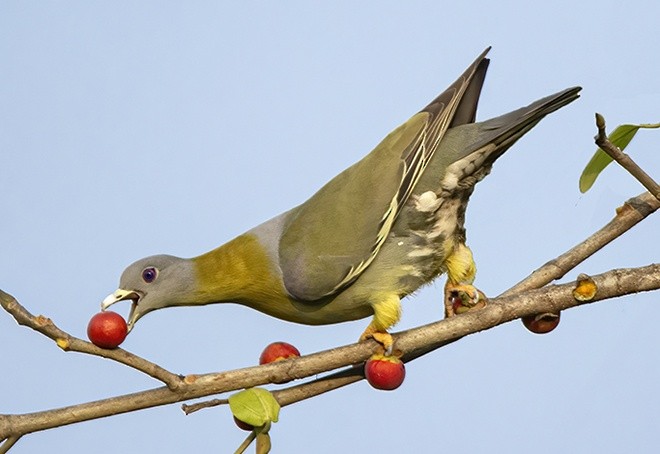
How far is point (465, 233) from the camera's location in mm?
4066

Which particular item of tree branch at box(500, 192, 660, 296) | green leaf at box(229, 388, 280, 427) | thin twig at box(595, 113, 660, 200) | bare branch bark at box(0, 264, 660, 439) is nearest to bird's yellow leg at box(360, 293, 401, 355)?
bare branch bark at box(0, 264, 660, 439)

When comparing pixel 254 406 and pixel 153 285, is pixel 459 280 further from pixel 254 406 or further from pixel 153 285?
pixel 254 406

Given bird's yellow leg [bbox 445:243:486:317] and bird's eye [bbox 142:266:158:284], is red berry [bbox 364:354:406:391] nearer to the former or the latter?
bird's yellow leg [bbox 445:243:486:317]

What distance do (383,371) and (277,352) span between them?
0.37 meters

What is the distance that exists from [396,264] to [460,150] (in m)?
0.57

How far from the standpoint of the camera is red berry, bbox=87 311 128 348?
2.44 meters

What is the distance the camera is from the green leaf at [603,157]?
10.5 ft

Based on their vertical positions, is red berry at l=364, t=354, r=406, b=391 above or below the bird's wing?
below

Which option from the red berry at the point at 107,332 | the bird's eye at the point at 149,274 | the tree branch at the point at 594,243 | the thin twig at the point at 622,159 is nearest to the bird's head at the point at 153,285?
the bird's eye at the point at 149,274

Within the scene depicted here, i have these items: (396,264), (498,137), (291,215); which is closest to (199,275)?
(291,215)

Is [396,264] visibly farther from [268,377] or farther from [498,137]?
[268,377]

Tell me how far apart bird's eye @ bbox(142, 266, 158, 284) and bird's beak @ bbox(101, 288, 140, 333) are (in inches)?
2.9

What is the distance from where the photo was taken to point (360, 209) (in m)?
3.86

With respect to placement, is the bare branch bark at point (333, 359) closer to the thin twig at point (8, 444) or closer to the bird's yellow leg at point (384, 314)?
the thin twig at point (8, 444)
